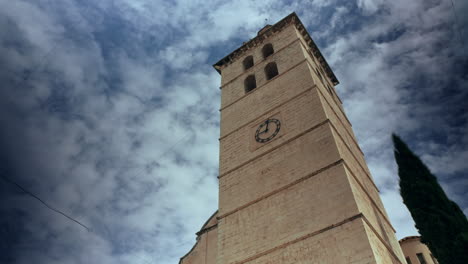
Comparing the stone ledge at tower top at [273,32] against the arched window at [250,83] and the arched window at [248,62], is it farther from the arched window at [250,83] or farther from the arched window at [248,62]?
the arched window at [250,83]

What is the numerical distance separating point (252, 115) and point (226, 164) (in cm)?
227

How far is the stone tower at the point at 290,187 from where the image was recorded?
8.48 meters

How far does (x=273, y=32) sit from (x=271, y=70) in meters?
2.69

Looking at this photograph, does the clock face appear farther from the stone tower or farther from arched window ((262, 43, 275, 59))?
arched window ((262, 43, 275, 59))

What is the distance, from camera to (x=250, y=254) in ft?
30.7

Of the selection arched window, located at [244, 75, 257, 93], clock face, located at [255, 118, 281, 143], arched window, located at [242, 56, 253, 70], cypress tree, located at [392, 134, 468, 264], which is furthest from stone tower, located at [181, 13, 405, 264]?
arched window, located at [242, 56, 253, 70]

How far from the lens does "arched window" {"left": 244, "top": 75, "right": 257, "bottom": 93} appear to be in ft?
52.9

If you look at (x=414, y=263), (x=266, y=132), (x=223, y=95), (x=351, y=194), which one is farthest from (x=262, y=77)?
(x=414, y=263)

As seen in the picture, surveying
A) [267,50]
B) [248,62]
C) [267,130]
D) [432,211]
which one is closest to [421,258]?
[432,211]

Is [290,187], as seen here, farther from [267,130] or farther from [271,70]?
[271,70]

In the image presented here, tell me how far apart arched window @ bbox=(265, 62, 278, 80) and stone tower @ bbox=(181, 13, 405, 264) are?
1.20 ft

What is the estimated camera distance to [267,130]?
40.9 feet

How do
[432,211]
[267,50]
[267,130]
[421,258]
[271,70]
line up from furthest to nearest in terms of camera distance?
[267,50] → [271,70] → [421,258] → [267,130] → [432,211]

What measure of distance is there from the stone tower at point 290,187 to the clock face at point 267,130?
5cm
